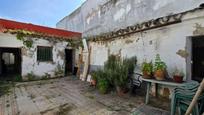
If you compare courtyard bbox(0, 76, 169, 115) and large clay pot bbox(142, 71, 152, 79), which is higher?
large clay pot bbox(142, 71, 152, 79)

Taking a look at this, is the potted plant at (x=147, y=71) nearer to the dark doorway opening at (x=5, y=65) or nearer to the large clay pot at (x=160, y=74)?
the large clay pot at (x=160, y=74)

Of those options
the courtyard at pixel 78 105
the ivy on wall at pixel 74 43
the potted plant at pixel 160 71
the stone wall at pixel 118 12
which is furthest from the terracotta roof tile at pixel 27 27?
the potted plant at pixel 160 71

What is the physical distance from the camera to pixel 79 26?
49.4 ft

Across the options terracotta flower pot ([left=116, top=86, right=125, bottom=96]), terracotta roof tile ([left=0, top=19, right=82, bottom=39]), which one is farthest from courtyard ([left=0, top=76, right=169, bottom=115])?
terracotta roof tile ([left=0, top=19, right=82, bottom=39])

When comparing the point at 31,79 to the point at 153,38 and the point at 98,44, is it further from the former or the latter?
the point at 153,38

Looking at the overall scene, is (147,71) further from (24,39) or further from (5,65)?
(5,65)

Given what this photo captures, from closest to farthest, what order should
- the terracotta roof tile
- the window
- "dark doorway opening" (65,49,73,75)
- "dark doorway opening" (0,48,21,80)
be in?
the terracotta roof tile < the window < "dark doorway opening" (0,48,21,80) < "dark doorway opening" (65,49,73,75)

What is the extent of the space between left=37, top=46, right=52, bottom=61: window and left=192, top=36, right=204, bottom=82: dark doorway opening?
8.49m

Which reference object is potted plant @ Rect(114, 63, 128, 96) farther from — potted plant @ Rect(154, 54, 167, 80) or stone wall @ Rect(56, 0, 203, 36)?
stone wall @ Rect(56, 0, 203, 36)

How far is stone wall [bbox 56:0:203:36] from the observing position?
18.5 feet

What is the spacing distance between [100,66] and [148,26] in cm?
415

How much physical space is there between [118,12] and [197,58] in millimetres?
5651

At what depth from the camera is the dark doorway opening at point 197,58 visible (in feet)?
14.2

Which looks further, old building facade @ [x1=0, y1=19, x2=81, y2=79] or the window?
the window
